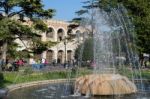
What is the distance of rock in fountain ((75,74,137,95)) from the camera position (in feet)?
69.2

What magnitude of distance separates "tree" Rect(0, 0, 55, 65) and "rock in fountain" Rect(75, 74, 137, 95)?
13.6 m

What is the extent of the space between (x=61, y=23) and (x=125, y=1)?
129ft

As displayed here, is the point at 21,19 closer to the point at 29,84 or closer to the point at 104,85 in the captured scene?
the point at 29,84

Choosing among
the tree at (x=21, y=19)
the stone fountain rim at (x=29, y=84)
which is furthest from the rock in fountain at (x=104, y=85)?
the tree at (x=21, y=19)

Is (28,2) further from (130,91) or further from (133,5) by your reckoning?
(133,5)

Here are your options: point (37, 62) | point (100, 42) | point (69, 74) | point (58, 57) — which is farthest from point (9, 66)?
point (58, 57)

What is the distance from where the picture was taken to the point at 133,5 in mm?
51969

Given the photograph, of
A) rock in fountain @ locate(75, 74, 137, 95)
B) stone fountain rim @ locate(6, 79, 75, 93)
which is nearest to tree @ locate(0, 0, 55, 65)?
stone fountain rim @ locate(6, 79, 75, 93)

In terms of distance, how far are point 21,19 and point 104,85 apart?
18025 millimetres

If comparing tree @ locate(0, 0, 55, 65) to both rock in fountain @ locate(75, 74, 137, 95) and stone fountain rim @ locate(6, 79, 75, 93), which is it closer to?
stone fountain rim @ locate(6, 79, 75, 93)

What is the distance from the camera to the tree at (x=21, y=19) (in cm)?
3462

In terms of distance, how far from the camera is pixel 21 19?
3753 centimetres

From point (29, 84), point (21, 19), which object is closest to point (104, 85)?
point (29, 84)

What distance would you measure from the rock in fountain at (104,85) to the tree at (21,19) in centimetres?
1361
